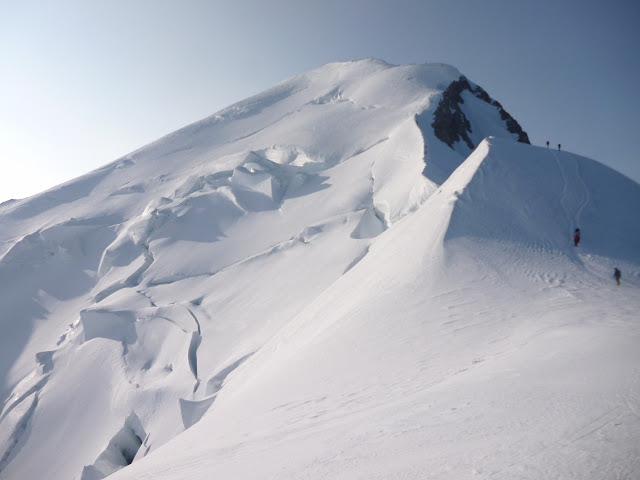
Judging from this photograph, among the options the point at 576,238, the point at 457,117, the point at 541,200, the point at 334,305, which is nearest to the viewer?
the point at 576,238

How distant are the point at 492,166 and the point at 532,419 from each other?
10.3 m

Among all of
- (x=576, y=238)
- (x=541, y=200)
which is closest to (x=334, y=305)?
(x=576, y=238)

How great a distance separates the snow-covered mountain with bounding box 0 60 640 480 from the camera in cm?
427

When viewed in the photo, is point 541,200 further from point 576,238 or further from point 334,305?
point 334,305

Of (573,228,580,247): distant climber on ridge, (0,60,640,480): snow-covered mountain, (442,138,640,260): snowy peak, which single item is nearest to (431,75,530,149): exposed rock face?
(0,60,640,480): snow-covered mountain

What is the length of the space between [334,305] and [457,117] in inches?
798

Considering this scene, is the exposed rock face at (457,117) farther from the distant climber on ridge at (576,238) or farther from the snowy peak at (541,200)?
the distant climber on ridge at (576,238)

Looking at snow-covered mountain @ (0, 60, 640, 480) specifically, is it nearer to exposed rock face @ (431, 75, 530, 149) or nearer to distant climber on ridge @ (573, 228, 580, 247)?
exposed rock face @ (431, 75, 530, 149)

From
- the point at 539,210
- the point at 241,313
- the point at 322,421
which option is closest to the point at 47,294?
the point at 241,313

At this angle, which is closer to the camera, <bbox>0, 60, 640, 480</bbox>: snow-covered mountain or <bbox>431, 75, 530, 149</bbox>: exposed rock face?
<bbox>0, 60, 640, 480</bbox>: snow-covered mountain

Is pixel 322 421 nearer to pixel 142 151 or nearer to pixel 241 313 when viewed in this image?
pixel 241 313

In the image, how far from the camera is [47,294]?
1991 cm

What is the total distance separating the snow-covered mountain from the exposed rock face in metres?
0.23

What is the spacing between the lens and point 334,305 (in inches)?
421
